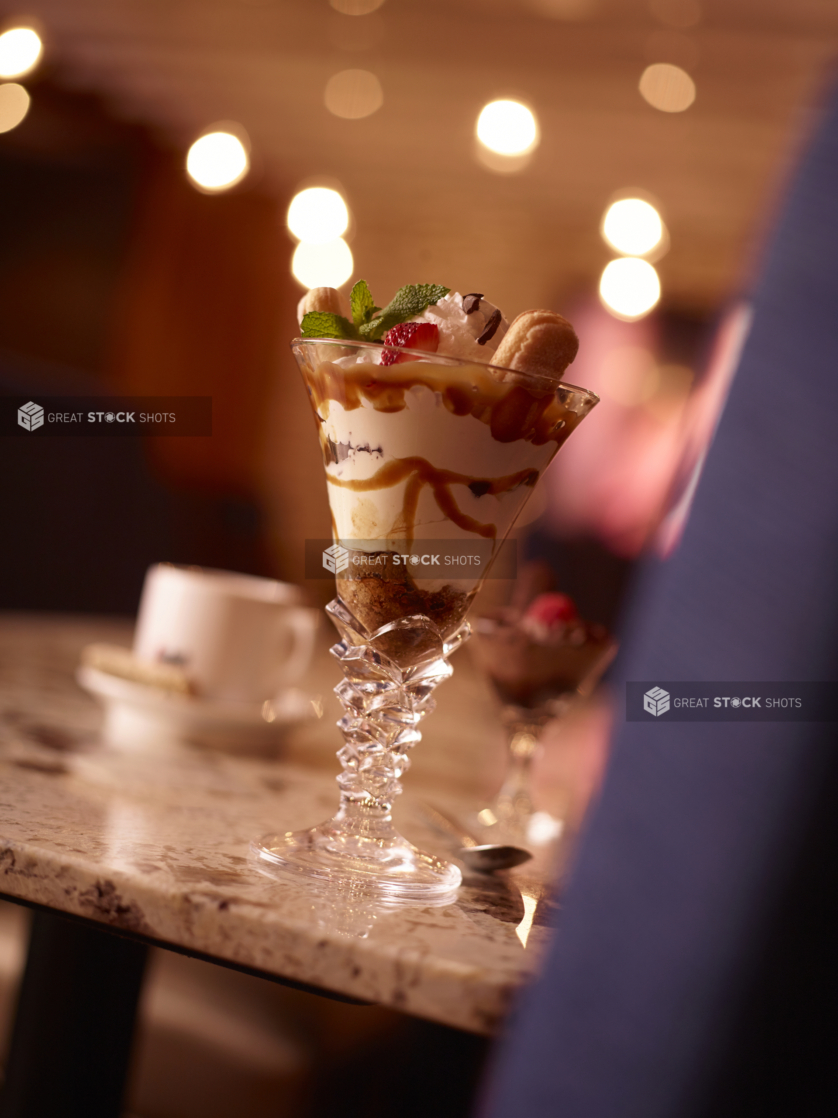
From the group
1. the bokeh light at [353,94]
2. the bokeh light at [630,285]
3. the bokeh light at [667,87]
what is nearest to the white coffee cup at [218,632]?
the bokeh light at [667,87]

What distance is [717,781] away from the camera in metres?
0.44

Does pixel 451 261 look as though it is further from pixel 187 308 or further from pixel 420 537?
pixel 420 537

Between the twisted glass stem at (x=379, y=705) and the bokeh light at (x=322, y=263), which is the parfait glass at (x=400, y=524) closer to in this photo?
the twisted glass stem at (x=379, y=705)

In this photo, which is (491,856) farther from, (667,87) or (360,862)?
(667,87)

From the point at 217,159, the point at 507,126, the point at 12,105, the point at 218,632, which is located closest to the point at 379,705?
the point at 218,632

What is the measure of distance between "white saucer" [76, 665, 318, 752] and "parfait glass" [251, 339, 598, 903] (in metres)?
0.34

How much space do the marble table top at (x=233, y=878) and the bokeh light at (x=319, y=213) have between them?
12.6 feet

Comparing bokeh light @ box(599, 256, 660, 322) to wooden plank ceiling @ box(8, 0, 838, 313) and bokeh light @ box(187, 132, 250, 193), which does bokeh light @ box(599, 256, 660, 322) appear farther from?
bokeh light @ box(187, 132, 250, 193)

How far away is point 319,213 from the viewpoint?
466cm

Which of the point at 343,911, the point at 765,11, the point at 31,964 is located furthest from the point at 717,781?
the point at 765,11

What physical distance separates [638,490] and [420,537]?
528 cm

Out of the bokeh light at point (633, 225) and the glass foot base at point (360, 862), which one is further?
the bokeh light at point (633, 225)

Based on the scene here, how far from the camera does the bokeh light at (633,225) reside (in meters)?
3.89

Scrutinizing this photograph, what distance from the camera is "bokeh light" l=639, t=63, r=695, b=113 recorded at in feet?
12.7
